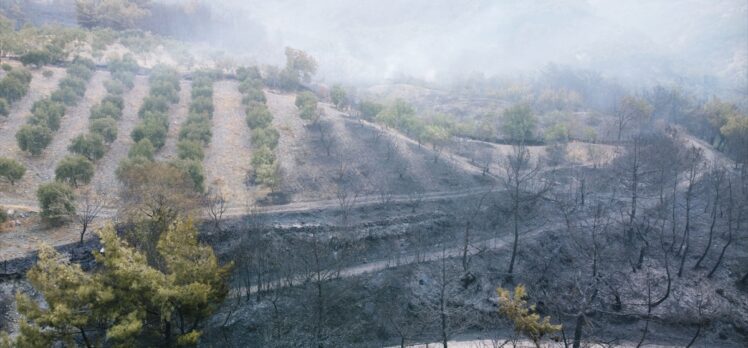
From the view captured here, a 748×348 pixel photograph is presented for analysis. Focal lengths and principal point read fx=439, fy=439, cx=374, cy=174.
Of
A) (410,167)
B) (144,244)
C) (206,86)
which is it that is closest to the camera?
(144,244)

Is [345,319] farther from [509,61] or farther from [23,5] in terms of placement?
[509,61]

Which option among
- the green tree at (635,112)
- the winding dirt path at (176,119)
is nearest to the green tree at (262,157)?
the winding dirt path at (176,119)

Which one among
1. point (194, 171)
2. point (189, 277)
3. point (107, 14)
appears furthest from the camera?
point (107, 14)

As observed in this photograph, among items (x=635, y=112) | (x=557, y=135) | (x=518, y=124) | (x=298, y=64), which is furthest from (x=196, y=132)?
(x=635, y=112)

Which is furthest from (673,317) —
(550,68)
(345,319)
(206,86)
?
(550,68)

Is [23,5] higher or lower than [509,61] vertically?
higher

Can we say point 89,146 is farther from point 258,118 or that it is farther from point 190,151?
point 258,118

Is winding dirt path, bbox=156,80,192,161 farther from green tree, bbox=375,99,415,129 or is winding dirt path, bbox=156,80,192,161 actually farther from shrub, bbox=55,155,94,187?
green tree, bbox=375,99,415,129
